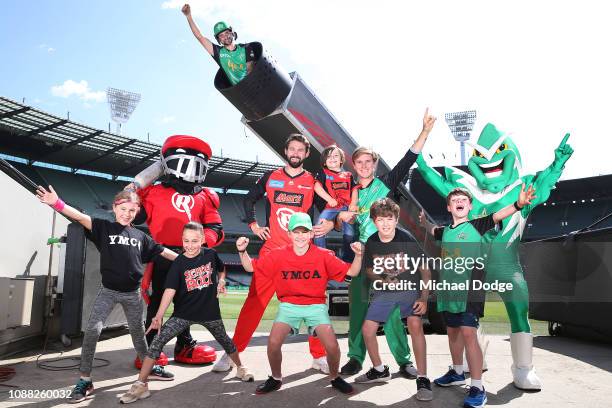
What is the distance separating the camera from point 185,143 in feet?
13.1

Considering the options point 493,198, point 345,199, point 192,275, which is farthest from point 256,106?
point 493,198

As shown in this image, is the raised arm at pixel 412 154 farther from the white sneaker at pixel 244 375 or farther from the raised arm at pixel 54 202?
the raised arm at pixel 54 202

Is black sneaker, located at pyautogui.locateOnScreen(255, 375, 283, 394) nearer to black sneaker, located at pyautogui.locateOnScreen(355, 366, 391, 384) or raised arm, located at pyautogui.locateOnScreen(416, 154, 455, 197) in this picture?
black sneaker, located at pyautogui.locateOnScreen(355, 366, 391, 384)

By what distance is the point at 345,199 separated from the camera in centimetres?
366

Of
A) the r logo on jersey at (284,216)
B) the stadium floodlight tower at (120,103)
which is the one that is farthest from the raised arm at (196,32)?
the stadium floodlight tower at (120,103)

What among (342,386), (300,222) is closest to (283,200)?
(300,222)

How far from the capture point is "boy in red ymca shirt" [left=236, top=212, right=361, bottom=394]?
2.90 metres

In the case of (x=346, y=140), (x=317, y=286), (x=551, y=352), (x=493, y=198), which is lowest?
(x=551, y=352)

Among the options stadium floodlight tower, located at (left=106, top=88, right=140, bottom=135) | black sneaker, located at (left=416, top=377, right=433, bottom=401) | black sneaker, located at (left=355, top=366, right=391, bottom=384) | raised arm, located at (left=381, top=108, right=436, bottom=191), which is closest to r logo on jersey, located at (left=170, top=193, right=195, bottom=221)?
raised arm, located at (left=381, top=108, right=436, bottom=191)

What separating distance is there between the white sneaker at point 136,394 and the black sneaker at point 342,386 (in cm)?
128

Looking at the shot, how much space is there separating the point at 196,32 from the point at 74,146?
1113 inches

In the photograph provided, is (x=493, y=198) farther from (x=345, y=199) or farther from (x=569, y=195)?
(x=569, y=195)

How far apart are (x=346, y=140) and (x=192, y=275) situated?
2077 millimetres

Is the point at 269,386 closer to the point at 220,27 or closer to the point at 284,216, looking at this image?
the point at 284,216
